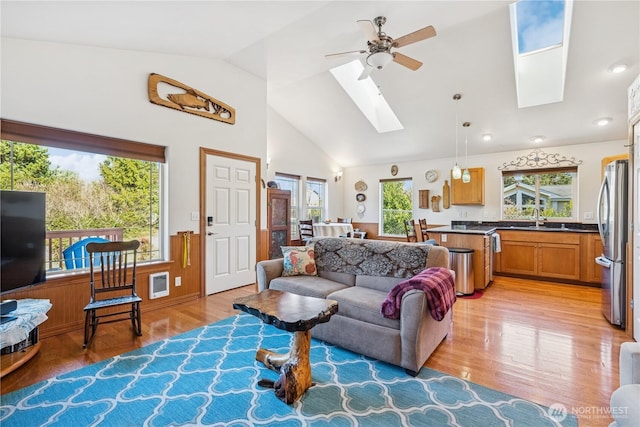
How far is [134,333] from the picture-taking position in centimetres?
288

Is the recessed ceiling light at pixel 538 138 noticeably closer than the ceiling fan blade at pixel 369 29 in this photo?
No

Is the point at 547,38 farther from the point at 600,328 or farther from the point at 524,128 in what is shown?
the point at 600,328

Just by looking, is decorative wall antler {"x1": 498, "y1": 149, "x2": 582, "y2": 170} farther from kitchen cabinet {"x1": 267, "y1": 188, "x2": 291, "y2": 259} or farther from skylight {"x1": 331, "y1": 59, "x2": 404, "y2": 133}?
kitchen cabinet {"x1": 267, "y1": 188, "x2": 291, "y2": 259}

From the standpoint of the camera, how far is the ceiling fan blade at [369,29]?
2.65 metres

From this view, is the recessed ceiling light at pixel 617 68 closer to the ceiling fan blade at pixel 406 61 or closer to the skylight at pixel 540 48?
the skylight at pixel 540 48

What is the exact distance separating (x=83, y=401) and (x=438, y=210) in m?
6.44

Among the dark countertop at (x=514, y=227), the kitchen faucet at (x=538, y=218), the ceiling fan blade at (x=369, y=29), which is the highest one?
the ceiling fan blade at (x=369, y=29)

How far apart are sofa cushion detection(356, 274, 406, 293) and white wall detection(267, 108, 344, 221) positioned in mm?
3808

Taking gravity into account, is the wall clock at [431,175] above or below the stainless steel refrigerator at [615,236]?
above

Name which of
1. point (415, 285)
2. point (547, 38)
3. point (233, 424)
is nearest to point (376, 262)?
point (415, 285)

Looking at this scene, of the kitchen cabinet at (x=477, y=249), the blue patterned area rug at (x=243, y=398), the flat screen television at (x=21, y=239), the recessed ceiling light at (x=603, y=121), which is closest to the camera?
the blue patterned area rug at (x=243, y=398)

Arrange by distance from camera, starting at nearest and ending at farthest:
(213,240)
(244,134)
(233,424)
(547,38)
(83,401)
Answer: (233,424) → (83,401) → (547,38) → (213,240) → (244,134)

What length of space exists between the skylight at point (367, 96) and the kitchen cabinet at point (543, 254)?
2987mm

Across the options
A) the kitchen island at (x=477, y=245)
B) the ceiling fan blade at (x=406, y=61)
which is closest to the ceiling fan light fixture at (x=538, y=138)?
the kitchen island at (x=477, y=245)
